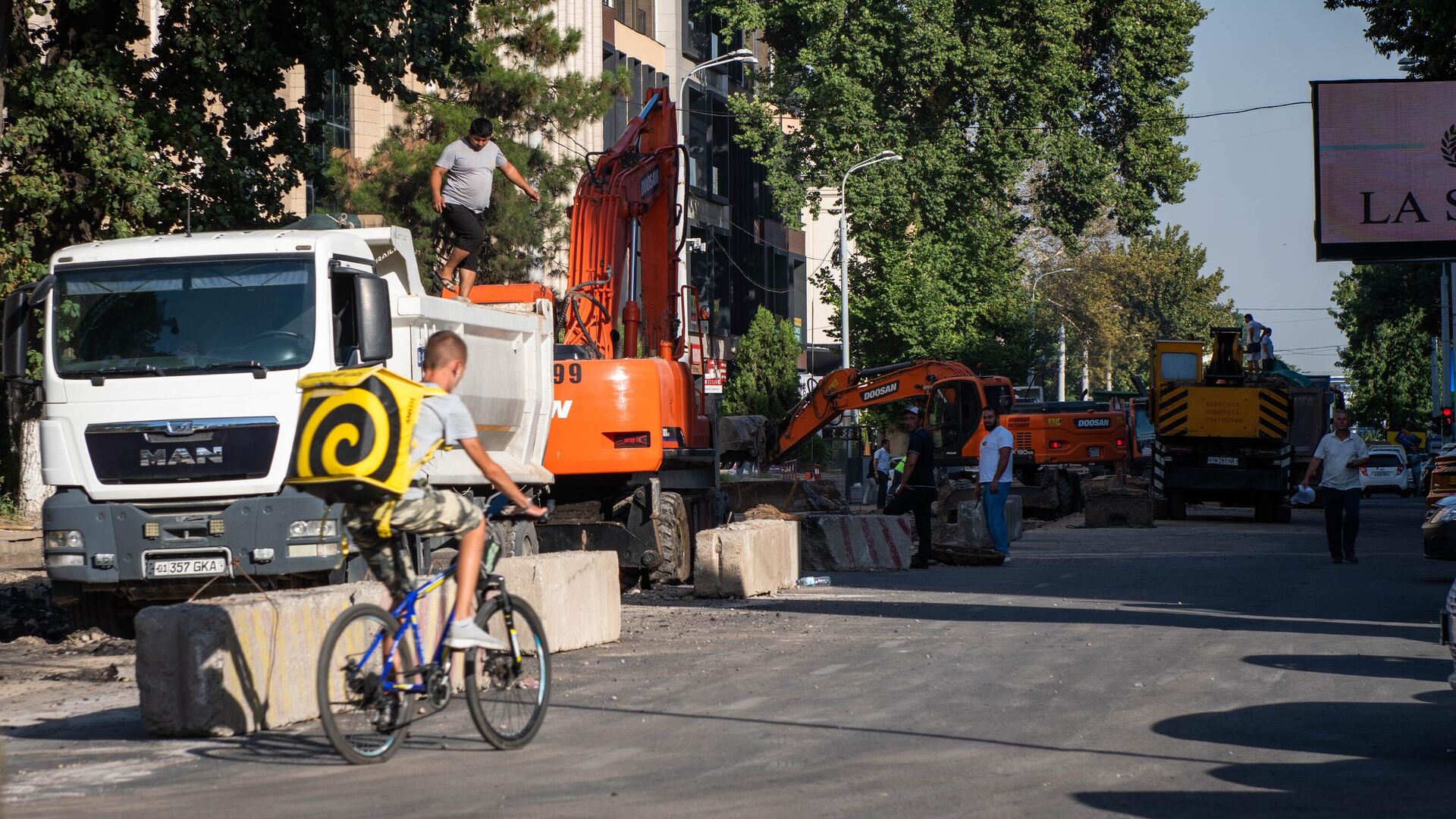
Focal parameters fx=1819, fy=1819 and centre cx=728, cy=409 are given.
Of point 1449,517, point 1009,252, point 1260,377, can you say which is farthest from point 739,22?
point 1449,517

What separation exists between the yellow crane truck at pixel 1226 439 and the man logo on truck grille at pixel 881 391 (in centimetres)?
684

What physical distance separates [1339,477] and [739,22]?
35464 millimetres

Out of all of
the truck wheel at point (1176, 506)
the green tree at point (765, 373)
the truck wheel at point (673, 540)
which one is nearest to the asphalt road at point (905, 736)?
the truck wheel at point (673, 540)

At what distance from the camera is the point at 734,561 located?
16.1 m

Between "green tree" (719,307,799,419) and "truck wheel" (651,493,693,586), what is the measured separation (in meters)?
34.5

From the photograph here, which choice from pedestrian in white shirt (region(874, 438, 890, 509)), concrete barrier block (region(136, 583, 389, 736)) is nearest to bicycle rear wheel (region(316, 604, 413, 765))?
concrete barrier block (region(136, 583, 389, 736))

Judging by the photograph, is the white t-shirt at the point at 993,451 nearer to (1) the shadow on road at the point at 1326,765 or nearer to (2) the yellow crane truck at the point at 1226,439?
(1) the shadow on road at the point at 1326,765

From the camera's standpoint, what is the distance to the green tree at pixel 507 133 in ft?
100.0

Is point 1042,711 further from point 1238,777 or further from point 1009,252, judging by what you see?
point 1009,252

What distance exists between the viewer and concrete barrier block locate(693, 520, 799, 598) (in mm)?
16094

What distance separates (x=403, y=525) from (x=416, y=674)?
62 cm

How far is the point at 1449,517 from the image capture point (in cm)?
1714

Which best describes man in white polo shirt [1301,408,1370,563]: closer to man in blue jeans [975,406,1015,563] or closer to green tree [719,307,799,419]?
man in blue jeans [975,406,1015,563]

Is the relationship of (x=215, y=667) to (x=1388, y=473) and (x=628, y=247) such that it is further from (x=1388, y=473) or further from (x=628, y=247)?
(x=1388, y=473)
